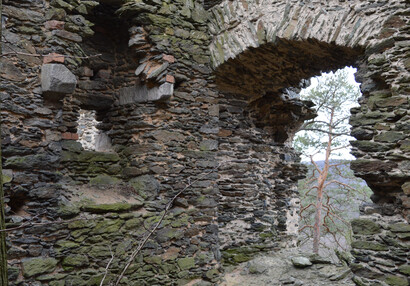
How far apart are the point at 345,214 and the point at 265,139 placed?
6.91 meters

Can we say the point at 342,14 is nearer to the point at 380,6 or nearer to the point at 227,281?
the point at 380,6

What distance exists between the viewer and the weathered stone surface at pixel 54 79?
3.89 m

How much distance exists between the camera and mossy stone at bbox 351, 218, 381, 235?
4182mm

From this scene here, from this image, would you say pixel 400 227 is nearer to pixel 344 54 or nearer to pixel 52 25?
pixel 344 54

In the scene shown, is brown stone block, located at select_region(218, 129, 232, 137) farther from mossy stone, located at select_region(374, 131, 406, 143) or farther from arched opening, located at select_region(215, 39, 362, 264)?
mossy stone, located at select_region(374, 131, 406, 143)

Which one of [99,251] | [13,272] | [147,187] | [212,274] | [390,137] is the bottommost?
[212,274]

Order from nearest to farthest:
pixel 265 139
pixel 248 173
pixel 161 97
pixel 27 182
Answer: pixel 27 182 → pixel 161 97 → pixel 248 173 → pixel 265 139

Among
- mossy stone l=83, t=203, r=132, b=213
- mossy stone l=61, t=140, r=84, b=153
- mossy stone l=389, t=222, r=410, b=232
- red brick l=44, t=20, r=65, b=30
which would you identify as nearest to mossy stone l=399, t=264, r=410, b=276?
mossy stone l=389, t=222, r=410, b=232

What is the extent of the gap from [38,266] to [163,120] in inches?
99.1

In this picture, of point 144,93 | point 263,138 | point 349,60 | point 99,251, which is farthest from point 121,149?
point 349,60

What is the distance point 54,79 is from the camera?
3.89m

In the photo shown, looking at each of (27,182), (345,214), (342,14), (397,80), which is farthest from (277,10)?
(345,214)

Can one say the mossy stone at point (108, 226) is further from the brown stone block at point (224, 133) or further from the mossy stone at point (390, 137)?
the mossy stone at point (390, 137)

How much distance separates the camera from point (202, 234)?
211 inches
